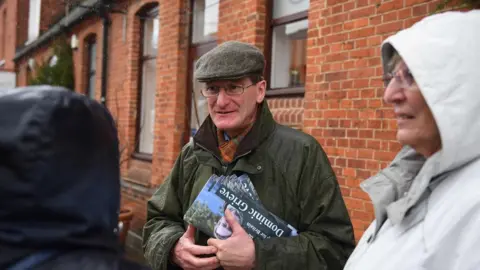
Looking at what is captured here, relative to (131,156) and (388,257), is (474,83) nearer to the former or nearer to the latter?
(388,257)

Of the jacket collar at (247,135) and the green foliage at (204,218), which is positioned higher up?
the jacket collar at (247,135)

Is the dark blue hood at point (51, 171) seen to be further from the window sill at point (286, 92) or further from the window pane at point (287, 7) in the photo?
the window pane at point (287, 7)

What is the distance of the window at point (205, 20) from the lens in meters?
6.23

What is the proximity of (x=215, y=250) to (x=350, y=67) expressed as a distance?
2.38 metres

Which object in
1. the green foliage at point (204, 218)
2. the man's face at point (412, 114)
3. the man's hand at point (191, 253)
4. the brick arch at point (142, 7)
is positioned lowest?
the man's hand at point (191, 253)

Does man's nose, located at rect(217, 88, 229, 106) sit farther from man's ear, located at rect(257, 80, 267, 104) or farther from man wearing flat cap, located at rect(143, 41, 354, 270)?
man's ear, located at rect(257, 80, 267, 104)

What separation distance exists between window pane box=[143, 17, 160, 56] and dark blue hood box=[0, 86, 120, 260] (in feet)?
23.5

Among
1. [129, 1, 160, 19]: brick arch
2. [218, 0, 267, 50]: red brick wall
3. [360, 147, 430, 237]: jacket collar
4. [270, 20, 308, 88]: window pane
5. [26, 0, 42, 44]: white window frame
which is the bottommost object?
[360, 147, 430, 237]: jacket collar

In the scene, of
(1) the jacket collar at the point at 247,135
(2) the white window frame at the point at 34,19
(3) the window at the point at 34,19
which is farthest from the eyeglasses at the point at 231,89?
(3) the window at the point at 34,19

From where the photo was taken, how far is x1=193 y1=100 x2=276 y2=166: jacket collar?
2.21m

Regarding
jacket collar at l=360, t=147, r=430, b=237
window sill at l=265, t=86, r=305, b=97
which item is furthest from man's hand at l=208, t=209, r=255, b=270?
window sill at l=265, t=86, r=305, b=97

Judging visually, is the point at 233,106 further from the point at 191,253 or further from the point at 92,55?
the point at 92,55

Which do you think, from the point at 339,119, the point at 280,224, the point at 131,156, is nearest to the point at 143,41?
the point at 131,156

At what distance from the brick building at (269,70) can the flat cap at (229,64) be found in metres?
1.73
